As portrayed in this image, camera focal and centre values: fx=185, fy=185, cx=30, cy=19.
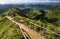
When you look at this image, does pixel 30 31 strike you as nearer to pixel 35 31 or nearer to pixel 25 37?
pixel 35 31

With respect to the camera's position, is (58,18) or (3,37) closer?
(3,37)

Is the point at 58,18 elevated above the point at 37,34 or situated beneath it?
situated beneath

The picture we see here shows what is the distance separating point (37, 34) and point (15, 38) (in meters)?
3.26

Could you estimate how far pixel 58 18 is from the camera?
78.6 m

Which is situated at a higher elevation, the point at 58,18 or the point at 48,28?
the point at 48,28

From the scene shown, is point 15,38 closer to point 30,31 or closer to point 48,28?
point 30,31

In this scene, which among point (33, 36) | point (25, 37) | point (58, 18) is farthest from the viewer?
point (58, 18)

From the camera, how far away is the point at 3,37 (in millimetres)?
25750

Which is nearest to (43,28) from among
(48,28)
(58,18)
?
(48,28)

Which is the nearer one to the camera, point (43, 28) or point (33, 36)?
point (33, 36)

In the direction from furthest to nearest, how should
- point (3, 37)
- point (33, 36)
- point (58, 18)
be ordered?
point (58, 18)
point (3, 37)
point (33, 36)

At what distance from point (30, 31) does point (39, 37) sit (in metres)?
3.36

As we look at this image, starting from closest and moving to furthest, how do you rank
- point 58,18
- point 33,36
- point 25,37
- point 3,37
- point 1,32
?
point 25,37 < point 33,36 < point 3,37 < point 1,32 < point 58,18

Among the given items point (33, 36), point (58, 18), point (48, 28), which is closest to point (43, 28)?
point (48, 28)
